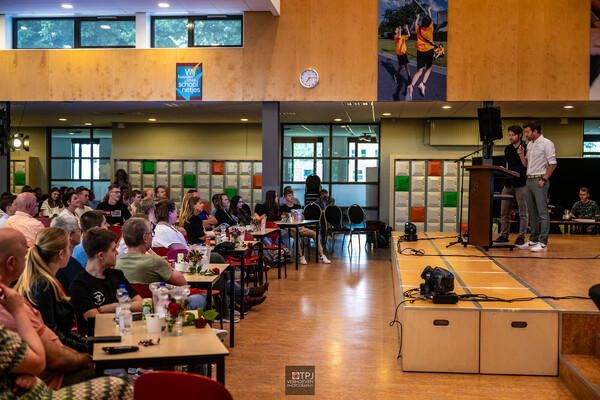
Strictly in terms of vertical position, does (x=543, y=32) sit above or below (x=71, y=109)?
above

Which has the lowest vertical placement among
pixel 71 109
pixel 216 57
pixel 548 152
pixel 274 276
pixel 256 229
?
pixel 274 276

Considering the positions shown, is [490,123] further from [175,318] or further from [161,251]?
[175,318]

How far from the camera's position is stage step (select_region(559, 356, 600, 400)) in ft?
14.0

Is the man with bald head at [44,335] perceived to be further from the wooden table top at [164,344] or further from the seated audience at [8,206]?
the seated audience at [8,206]

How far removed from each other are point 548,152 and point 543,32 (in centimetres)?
485

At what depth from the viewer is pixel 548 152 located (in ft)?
27.5

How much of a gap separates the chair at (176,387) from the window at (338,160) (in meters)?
14.8

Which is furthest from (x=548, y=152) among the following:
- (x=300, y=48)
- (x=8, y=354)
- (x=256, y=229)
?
(x=8, y=354)

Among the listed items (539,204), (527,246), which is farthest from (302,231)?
(539,204)

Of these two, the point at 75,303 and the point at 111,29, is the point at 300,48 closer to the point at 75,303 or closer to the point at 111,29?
the point at 111,29

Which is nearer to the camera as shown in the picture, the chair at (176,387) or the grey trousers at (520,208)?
the chair at (176,387)

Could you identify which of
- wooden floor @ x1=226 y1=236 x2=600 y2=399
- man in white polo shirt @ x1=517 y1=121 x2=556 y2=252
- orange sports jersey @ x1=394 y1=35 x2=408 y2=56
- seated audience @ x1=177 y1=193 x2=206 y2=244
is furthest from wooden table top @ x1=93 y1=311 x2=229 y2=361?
orange sports jersey @ x1=394 y1=35 x2=408 y2=56

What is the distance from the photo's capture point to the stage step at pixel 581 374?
4.27m

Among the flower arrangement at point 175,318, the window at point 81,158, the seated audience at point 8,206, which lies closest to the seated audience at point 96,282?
the flower arrangement at point 175,318
